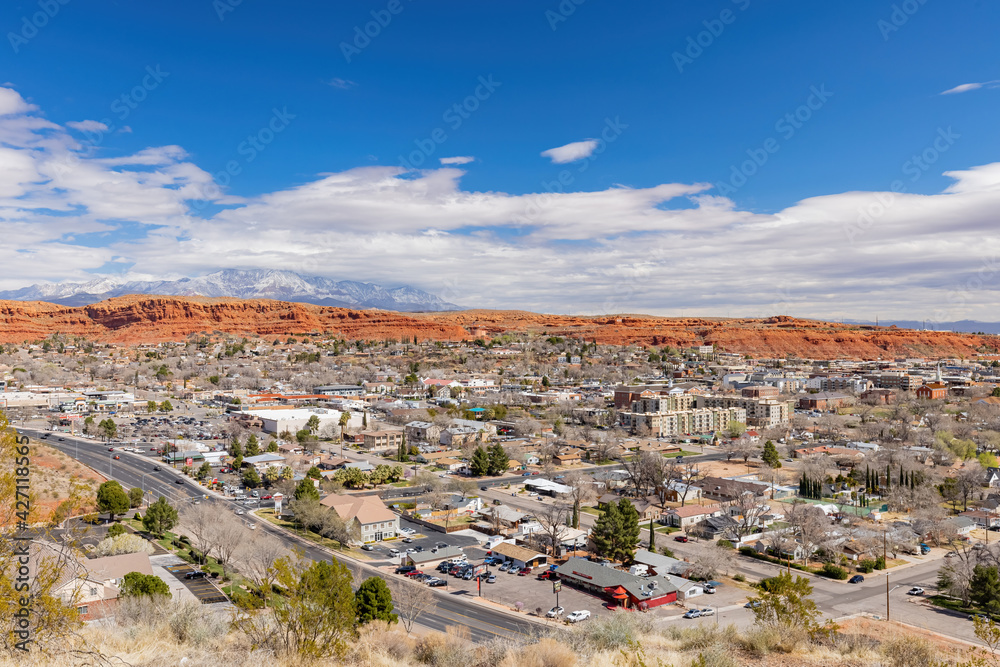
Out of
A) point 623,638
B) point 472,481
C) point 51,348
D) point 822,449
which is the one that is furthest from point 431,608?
point 51,348

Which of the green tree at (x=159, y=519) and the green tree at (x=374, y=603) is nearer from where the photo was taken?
the green tree at (x=374, y=603)

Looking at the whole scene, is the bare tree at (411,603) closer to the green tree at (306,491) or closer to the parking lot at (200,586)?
the parking lot at (200,586)

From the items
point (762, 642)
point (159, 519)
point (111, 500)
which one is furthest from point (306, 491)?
point (762, 642)

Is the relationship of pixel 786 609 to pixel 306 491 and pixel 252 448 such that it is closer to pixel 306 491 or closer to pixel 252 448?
pixel 306 491

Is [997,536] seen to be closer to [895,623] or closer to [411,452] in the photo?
[895,623]

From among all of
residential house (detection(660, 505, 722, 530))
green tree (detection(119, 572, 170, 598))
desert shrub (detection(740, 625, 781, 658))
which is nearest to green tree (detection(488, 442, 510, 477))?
residential house (detection(660, 505, 722, 530))

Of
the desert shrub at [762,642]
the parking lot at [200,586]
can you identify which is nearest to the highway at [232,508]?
the parking lot at [200,586]
